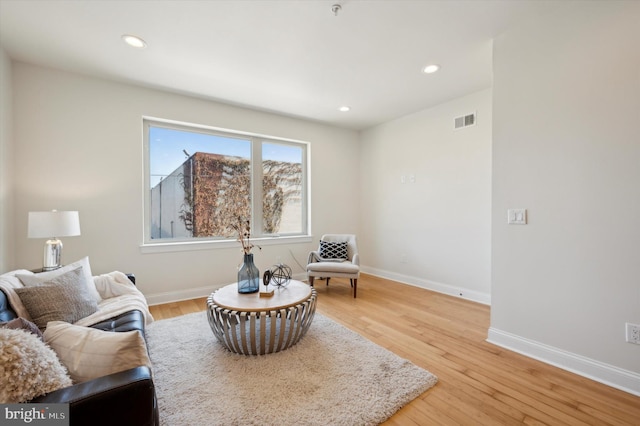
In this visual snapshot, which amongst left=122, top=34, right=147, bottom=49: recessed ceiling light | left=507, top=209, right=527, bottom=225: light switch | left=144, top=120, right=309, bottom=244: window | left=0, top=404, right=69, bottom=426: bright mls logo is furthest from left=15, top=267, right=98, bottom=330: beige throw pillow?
left=507, top=209, right=527, bottom=225: light switch

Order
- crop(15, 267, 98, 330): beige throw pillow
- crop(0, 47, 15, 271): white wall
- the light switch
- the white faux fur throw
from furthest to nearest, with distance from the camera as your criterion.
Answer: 1. crop(0, 47, 15, 271): white wall
2. the light switch
3. the white faux fur throw
4. crop(15, 267, 98, 330): beige throw pillow

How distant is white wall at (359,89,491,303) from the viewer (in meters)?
3.53

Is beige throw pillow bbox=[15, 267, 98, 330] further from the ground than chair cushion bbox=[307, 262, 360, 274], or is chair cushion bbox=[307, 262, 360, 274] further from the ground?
beige throw pillow bbox=[15, 267, 98, 330]

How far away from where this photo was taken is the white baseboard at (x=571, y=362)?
1783mm

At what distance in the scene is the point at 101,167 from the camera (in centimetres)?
315

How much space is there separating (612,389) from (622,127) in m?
1.75

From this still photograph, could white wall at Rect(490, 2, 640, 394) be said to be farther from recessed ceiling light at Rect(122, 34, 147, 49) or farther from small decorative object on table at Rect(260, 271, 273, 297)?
recessed ceiling light at Rect(122, 34, 147, 49)

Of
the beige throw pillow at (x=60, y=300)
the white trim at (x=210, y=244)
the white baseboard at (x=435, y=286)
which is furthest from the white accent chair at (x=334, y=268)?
the beige throw pillow at (x=60, y=300)

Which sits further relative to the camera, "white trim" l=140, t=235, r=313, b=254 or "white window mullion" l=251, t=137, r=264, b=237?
"white window mullion" l=251, t=137, r=264, b=237

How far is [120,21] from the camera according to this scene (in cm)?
219

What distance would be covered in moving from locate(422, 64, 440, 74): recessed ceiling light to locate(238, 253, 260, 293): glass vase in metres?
2.72

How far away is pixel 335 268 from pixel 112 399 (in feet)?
9.65

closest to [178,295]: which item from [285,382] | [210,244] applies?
[210,244]

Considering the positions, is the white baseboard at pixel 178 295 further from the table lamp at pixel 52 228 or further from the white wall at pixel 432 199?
the white wall at pixel 432 199
